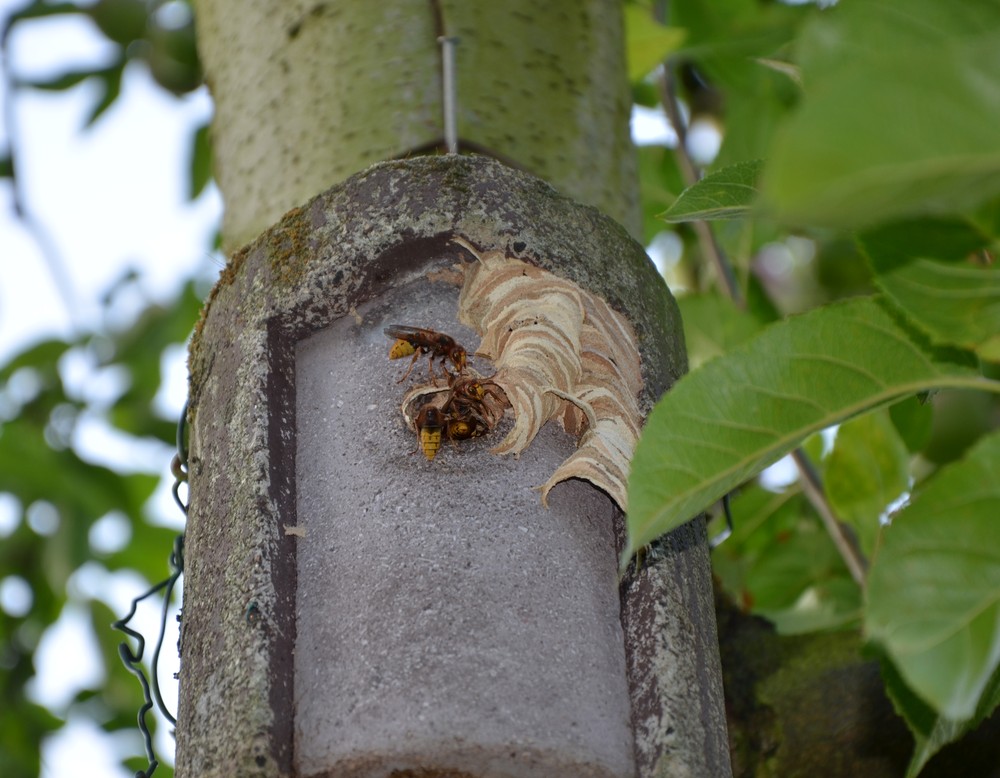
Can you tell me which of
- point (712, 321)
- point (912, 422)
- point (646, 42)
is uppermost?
point (646, 42)

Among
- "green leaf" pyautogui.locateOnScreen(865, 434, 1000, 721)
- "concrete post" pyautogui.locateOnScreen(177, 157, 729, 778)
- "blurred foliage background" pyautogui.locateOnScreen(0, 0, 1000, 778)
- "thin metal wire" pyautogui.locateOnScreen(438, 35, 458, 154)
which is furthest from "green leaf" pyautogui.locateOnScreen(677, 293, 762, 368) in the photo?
"green leaf" pyautogui.locateOnScreen(865, 434, 1000, 721)

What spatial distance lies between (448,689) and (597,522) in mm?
313

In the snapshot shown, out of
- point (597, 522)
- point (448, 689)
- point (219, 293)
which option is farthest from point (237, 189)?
point (448, 689)

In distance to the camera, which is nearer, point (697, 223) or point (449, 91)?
point (449, 91)

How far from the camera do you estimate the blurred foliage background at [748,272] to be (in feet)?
2.40

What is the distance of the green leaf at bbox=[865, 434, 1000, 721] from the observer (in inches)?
34.0

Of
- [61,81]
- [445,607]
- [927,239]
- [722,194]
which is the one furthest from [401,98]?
[61,81]

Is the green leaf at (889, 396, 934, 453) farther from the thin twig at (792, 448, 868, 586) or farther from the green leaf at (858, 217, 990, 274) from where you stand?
the green leaf at (858, 217, 990, 274)

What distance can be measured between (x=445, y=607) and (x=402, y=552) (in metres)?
0.09

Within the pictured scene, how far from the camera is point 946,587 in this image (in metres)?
0.92

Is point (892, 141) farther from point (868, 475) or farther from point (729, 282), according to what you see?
point (729, 282)

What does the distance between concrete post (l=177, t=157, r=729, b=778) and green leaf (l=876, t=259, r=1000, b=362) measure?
0.47 m

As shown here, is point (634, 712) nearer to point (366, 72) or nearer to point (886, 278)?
point (886, 278)

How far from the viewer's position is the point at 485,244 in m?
1.57
